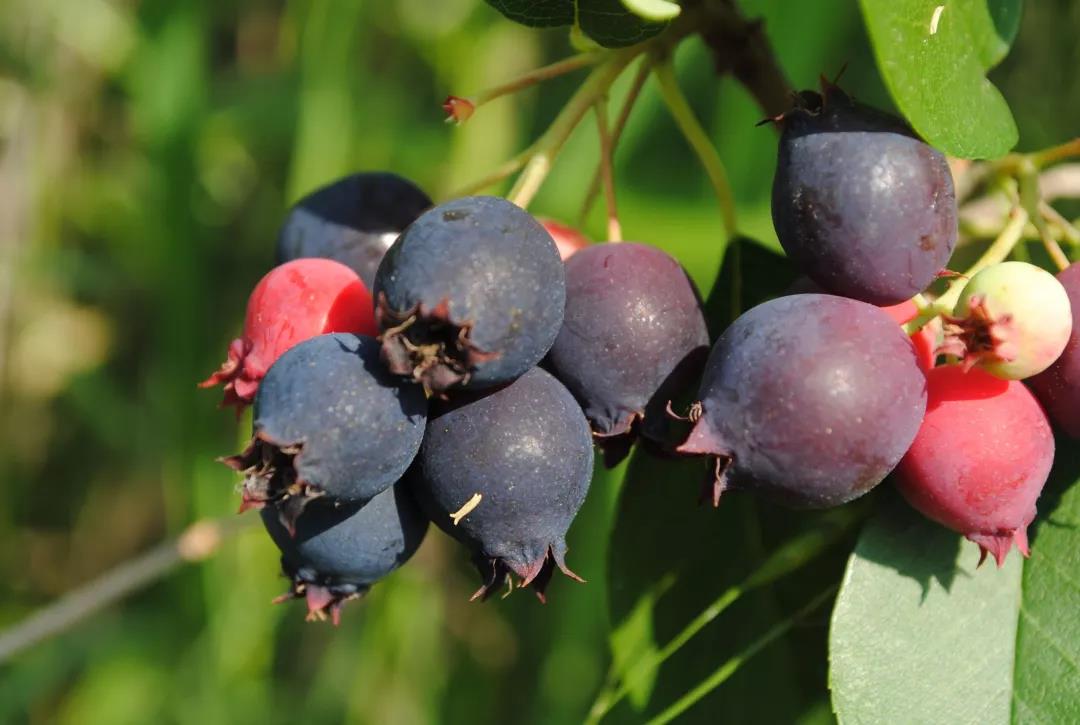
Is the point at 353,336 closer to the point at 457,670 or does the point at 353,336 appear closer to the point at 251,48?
the point at 457,670

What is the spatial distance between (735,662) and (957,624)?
250 millimetres

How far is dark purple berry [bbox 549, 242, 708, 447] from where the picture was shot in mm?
964

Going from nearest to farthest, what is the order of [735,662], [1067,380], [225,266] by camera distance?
[1067,380]
[735,662]
[225,266]

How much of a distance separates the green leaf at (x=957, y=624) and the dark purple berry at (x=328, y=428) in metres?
0.47

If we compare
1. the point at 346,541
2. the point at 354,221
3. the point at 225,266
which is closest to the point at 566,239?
the point at 354,221

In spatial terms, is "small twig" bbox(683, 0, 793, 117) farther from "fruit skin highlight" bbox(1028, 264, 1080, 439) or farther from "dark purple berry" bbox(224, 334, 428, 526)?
"dark purple berry" bbox(224, 334, 428, 526)

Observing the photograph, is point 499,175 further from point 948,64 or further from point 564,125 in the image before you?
point 948,64

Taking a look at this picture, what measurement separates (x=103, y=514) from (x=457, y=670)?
51.6 inches

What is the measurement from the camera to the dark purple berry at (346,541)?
0.95 metres

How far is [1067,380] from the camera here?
3.12 feet

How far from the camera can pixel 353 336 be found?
92 cm

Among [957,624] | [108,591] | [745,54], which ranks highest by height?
[745,54]

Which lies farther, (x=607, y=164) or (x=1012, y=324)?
(x=607, y=164)

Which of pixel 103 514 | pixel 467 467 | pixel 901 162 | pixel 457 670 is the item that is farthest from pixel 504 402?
pixel 103 514
